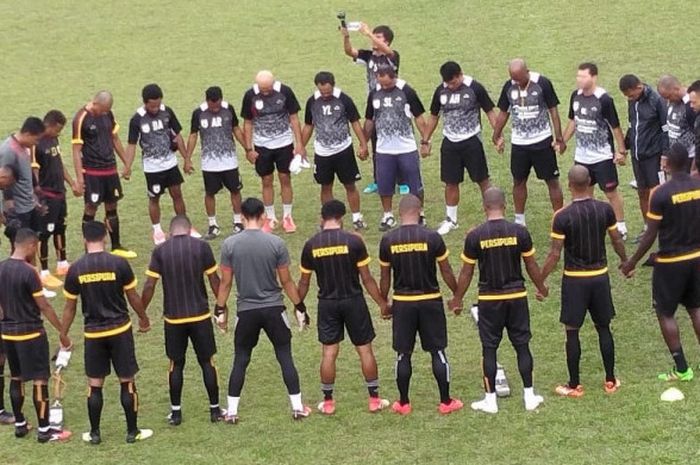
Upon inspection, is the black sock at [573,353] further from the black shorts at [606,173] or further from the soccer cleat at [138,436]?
the soccer cleat at [138,436]

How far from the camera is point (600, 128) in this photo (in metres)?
15.2

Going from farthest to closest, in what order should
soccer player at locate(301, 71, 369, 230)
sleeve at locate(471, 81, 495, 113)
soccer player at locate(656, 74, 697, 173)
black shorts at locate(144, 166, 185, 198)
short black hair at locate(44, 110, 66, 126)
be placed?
black shorts at locate(144, 166, 185, 198), soccer player at locate(301, 71, 369, 230), sleeve at locate(471, 81, 495, 113), short black hair at locate(44, 110, 66, 126), soccer player at locate(656, 74, 697, 173)

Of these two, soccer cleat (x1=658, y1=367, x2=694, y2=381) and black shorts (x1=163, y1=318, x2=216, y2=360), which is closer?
black shorts (x1=163, y1=318, x2=216, y2=360)

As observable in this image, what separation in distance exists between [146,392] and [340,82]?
13.2 m

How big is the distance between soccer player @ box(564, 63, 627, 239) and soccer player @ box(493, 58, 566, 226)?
340mm

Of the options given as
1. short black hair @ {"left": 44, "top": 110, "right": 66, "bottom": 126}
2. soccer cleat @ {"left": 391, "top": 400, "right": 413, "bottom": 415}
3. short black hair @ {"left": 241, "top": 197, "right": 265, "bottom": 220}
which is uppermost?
short black hair @ {"left": 44, "top": 110, "right": 66, "bottom": 126}

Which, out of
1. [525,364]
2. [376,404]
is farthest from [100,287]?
[525,364]

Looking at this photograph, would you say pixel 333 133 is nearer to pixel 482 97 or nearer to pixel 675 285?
pixel 482 97

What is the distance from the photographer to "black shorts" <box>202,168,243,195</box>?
664 inches

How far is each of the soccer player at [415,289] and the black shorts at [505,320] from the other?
1.32ft

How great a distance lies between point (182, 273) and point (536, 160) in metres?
6.15

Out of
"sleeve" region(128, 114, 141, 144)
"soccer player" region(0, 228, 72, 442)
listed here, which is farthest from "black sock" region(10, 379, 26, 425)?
"sleeve" region(128, 114, 141, 144)

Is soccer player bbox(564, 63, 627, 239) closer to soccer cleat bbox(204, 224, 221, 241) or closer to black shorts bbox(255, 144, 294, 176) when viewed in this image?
black shorts bbox(255, 144, 294, 176)

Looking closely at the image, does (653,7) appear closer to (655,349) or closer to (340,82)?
(340,82)
